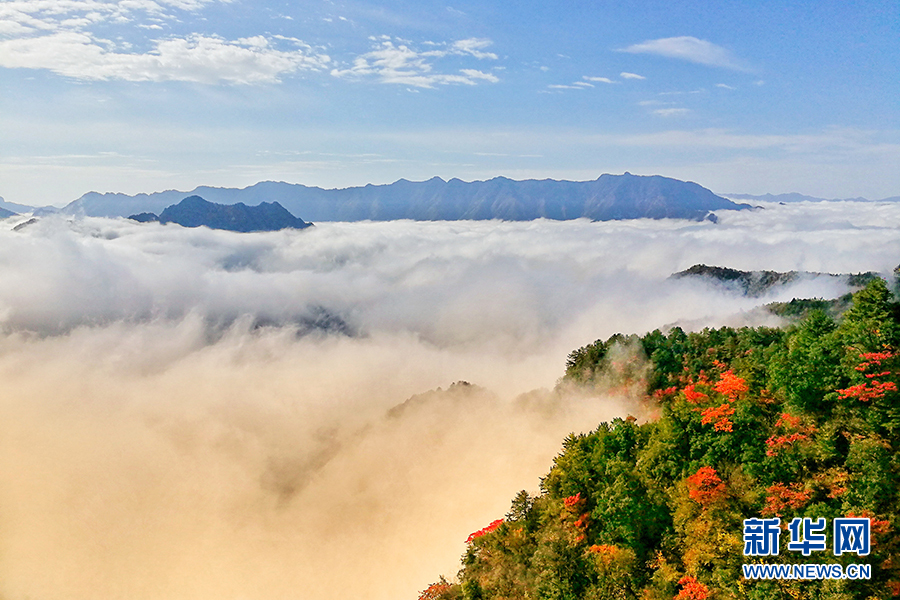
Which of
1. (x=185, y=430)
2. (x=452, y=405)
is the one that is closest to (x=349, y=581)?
(x=452, y=405)

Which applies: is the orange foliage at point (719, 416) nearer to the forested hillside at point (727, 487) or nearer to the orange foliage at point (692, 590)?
the forested hillside at point (727, 487)

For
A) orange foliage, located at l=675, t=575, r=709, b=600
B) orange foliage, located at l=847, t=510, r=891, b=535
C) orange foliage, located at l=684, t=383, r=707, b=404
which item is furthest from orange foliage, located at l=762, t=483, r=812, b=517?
orange foliage, located at l=684, t=383, r=707, b=404

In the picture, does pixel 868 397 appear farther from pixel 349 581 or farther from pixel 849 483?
pixel 349 581

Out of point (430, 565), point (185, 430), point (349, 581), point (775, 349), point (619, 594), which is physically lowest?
point (185, 430)

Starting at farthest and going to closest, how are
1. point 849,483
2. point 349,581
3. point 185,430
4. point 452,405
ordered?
point 185,430
point 452,405
point 349,581
point 849,483

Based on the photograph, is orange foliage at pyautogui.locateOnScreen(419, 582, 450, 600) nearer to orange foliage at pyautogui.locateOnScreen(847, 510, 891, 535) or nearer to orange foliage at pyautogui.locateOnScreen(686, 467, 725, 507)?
orange foliage at pyautogui.locateOnScreen(686, 467, 725, 507)

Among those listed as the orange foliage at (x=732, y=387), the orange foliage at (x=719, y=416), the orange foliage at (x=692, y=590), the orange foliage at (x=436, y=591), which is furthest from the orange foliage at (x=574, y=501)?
the orange foliage at (x=436, y=591)

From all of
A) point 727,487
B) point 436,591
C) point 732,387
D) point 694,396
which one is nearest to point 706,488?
point 727,487
